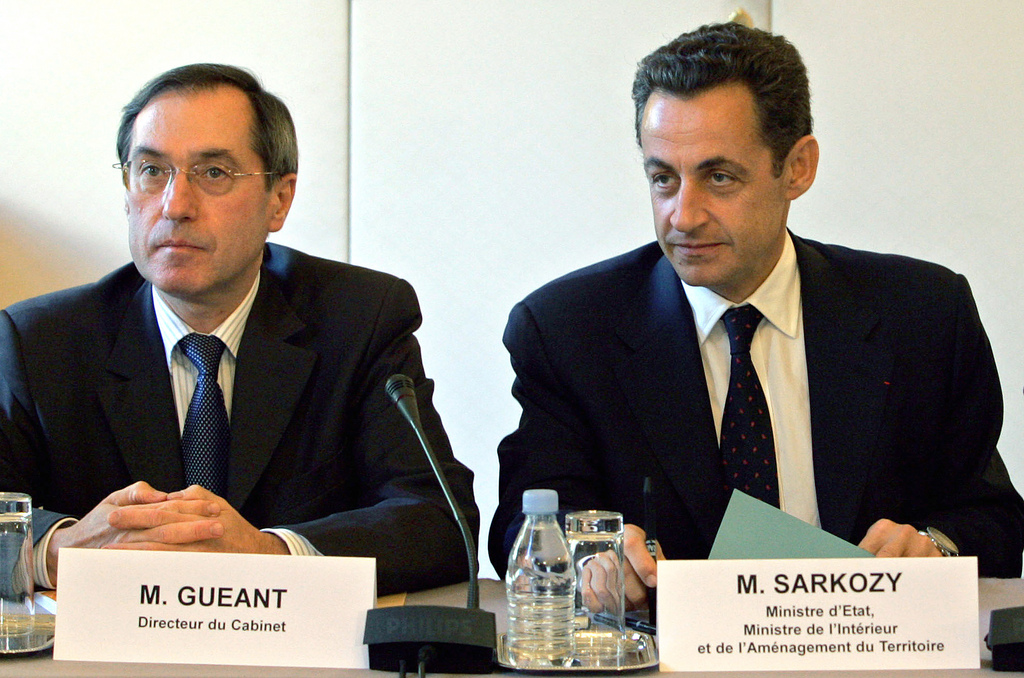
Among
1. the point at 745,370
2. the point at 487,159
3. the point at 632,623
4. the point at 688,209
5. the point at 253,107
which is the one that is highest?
the point at 487,159

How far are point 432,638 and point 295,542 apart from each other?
1.65ft

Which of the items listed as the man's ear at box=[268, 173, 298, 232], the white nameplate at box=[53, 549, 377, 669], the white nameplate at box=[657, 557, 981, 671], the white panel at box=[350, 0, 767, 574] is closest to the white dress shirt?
the white nameplate at box=[657, 557, 981, 671]

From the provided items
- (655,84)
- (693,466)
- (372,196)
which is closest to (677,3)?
(372,196)

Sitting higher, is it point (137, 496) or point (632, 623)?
point (137, 496)

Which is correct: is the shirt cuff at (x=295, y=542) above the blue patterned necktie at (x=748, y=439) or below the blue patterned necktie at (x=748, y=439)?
below

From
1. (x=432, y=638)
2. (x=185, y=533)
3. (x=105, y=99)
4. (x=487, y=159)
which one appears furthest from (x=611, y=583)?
(x=105, y=99)

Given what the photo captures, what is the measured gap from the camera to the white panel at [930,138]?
3.24 m

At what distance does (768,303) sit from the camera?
2064 mm

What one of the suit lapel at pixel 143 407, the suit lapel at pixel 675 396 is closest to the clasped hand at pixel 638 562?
the suit lapel at pixel 675 396

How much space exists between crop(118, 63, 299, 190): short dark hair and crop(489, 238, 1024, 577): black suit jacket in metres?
0.58

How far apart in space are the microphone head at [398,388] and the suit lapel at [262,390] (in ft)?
1.98

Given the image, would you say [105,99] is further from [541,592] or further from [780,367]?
[541,592]

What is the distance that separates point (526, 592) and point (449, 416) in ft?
6.86

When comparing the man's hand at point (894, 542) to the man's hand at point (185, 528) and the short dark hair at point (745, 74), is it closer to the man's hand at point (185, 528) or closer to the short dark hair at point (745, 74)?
the short dark hair at point (745, 74)
